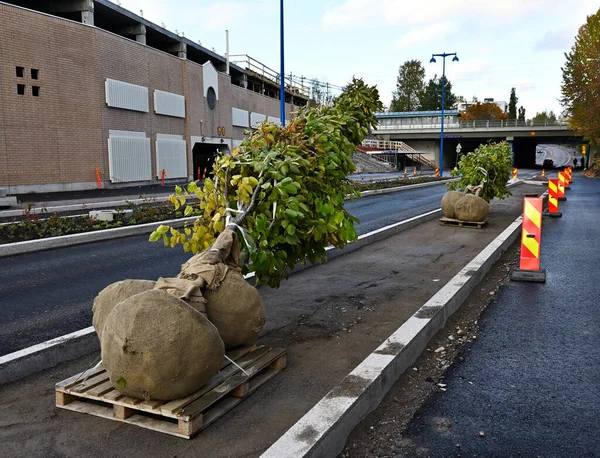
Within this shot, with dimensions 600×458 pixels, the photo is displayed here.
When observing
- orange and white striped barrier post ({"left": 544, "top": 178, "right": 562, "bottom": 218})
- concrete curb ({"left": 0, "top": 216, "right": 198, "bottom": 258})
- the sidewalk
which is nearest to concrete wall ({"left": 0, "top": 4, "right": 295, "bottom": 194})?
concrete curb ({"left": 0, "top": 216, "right": 198, "bottom": 258})

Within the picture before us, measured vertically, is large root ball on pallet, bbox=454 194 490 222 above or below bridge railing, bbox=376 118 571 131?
below

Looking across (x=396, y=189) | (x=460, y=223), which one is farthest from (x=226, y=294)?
(x=396, y=189)

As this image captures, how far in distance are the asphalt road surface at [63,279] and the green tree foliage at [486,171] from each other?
3999mm

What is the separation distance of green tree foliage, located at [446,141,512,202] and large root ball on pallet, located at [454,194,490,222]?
1.31m

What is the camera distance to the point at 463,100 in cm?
16350

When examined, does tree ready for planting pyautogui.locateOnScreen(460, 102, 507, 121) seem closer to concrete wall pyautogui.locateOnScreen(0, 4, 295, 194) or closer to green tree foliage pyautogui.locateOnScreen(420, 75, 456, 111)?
green tree foliage pyautogui.locateOnScreen(420, 75, 456, 111)

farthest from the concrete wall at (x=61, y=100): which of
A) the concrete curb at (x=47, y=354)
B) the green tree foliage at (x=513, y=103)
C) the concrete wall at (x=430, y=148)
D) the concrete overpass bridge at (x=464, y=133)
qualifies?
the green tree foliage at (x=513, y=103)

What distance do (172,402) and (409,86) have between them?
4605 inches

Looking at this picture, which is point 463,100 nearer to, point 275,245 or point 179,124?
point 179,124

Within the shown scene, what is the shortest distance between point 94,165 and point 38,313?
864 inches

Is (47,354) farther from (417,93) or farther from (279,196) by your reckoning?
(417,93)

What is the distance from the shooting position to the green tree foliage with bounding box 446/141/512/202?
15.0m

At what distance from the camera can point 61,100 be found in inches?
976

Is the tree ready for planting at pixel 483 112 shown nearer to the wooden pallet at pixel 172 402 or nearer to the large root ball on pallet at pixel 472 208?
the large root ball on pallet at pixel 472 208
